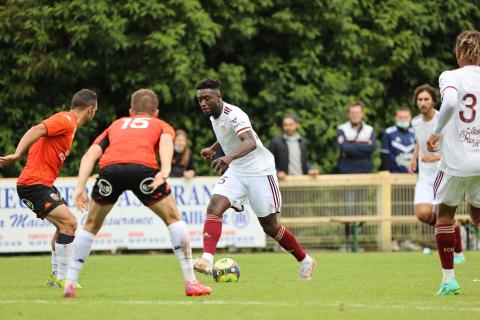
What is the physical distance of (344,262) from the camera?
16500 millimetres

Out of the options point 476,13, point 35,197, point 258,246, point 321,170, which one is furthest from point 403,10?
point 35,197

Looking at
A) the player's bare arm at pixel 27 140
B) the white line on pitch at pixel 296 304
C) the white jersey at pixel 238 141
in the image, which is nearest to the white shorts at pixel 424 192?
the white jersey at pixel 238 141

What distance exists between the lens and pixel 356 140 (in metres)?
19.7

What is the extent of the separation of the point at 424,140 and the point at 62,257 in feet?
18.4

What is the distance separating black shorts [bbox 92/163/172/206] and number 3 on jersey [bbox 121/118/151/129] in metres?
0.46

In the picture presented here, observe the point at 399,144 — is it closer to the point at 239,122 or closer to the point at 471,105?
the point at 239,122

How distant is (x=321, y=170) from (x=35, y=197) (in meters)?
10.9

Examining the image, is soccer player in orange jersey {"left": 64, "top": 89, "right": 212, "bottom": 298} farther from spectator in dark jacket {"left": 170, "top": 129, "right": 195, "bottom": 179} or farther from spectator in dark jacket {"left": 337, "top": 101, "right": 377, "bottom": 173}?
spectator in dark jacket {"left": 337, "top": 101, "right": 377, "bottom": 173}

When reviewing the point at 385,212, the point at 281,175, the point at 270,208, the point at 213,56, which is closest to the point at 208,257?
the point at 270,208

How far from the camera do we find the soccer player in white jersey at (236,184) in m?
12.2

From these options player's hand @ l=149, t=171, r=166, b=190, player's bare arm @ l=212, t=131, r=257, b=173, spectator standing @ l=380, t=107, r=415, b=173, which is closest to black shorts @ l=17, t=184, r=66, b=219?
player's bare arm @ l=212, t=131, r=257, b=173

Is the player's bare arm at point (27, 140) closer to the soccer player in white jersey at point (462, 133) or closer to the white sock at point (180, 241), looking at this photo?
the white sock at point (180, 241)

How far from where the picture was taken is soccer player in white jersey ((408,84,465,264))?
15.0m

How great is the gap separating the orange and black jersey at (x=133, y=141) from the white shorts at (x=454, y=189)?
2518 millimetres
